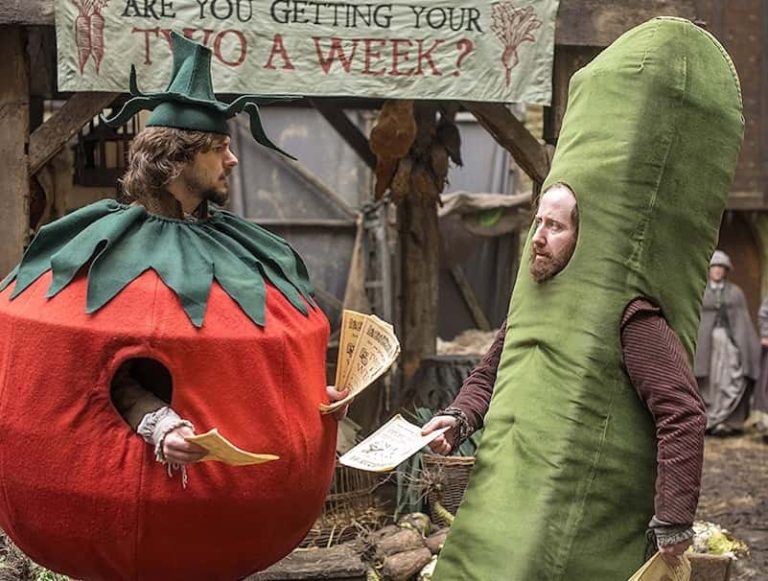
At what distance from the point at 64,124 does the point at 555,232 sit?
125 inches

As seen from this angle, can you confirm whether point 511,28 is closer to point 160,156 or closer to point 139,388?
point 160,156

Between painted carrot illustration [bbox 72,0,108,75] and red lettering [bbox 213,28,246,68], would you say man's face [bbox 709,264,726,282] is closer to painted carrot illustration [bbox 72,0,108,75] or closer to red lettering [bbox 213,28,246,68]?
red lettering [bbox 213,28,246,68]

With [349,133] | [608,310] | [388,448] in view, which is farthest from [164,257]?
[349,133]

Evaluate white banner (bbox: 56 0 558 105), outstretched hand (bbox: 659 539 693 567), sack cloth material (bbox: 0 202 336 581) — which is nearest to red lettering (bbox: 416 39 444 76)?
white banner (bbox: 56 0 558 105)

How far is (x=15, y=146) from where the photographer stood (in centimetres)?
558

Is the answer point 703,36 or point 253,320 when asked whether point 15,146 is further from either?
point 703,36

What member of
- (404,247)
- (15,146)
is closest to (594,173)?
(15,146)

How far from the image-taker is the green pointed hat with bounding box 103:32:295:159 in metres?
3.01

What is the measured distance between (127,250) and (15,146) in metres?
2.94

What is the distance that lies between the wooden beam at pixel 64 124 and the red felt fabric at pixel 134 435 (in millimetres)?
2732

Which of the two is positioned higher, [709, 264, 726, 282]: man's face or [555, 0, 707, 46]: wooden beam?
[555, 0, 707, 46]: wooden beam

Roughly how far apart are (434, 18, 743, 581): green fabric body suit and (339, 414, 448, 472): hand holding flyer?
9.5 inches

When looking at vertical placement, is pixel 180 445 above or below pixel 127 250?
below

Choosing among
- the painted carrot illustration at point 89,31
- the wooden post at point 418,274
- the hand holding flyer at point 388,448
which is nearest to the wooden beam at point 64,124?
the painted carrot illustration at point 89,31
